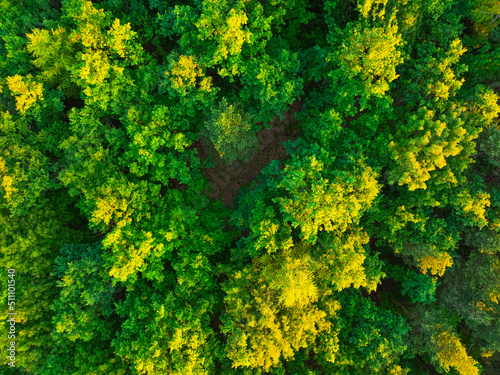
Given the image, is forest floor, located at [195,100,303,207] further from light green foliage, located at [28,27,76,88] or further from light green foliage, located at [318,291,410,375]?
light green foliage, located at [318,291,410,375]

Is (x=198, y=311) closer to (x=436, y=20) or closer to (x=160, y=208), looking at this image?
(x=160, y=208)

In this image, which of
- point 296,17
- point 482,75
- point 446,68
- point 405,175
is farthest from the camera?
point 296,17

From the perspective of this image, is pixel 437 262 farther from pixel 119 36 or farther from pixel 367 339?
pixel 119 36

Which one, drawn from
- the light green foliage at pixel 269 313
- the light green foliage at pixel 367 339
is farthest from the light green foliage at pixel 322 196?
the light green foliage at pixel 367 339

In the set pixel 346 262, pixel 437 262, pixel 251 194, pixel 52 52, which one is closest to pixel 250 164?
pixel 251 194

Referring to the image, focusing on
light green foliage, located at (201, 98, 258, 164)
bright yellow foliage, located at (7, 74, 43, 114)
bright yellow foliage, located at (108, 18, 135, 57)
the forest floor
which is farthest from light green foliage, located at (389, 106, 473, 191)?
bright yellow foliage, located at (7, 74, 43, 114)

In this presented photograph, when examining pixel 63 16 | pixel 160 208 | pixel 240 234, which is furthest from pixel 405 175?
pixel 63 16
